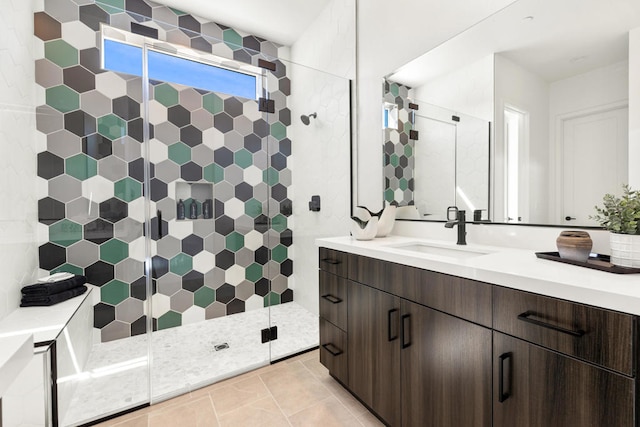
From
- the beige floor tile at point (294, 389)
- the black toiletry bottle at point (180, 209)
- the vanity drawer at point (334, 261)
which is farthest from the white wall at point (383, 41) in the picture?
the black toiletry bottle at point (180, 209)

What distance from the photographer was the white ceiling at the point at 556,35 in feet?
3.56

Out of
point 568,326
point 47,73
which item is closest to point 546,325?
point 568,326

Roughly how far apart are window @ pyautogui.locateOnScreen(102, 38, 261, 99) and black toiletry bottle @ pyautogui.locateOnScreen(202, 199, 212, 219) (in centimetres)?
105

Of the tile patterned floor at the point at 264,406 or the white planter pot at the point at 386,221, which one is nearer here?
the tile patterned floor at the point at 264,406

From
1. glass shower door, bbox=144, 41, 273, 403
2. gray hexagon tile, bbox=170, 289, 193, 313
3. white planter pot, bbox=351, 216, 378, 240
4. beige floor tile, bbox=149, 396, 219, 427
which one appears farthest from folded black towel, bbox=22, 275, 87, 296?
white planter pot, bbox=351, 216, 378, 240

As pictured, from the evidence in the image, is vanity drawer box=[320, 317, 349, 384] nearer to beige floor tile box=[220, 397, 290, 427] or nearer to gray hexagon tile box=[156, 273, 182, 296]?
beige floor tile box=[220, 397, 290, 427]

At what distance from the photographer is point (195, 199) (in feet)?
8.45

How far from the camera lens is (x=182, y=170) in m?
2.52

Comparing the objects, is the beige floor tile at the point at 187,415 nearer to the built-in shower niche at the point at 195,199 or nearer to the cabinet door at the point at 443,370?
the cabinet door at the point at 443,370

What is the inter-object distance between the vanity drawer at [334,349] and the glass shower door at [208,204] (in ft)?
1.94

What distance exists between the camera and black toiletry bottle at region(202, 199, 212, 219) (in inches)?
103

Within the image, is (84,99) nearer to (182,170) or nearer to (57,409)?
(182,170)

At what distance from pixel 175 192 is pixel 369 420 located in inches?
86.2

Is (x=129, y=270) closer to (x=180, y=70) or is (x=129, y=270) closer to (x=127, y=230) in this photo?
(x=127, y=230)
